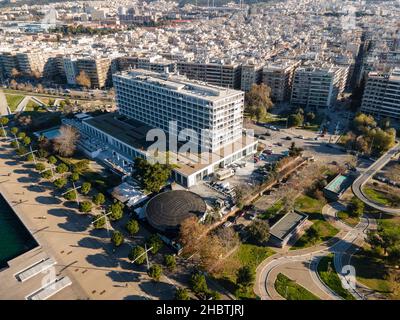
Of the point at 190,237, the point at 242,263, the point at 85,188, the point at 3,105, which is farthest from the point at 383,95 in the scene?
the point at 3,105

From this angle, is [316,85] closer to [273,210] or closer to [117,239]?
[273,210]

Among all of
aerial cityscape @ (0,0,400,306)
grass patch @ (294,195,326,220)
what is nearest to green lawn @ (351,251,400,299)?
aerial cityscape @ (0,0,400,306)

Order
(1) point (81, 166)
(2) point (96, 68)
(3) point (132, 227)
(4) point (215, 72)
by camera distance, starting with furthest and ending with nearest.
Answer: (2) point (96, 68) → (4) point (215, 72) → (1) point (81, 166) → (3) point (132, 227)

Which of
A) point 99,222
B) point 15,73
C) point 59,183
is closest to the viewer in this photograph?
point 99,222

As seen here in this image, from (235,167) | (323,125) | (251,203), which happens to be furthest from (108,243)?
(323,125)

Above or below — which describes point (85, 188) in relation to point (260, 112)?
below

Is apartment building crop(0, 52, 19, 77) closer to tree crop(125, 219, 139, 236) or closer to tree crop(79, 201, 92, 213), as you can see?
tree crop(79, 201, 92, 213)

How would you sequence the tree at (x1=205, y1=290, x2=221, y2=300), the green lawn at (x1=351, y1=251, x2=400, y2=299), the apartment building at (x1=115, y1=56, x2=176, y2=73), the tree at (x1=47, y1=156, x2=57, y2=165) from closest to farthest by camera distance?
the tree at (x1=205, y1=290, x2=221, y2=300), the green lawn at (x1=351, y1=251, x2=400, y2=299), the tree at (x1=47, y1=156, x2=57, y2=165), the apartment building at (x1=115, y1=56, x2=176, y2=73)
